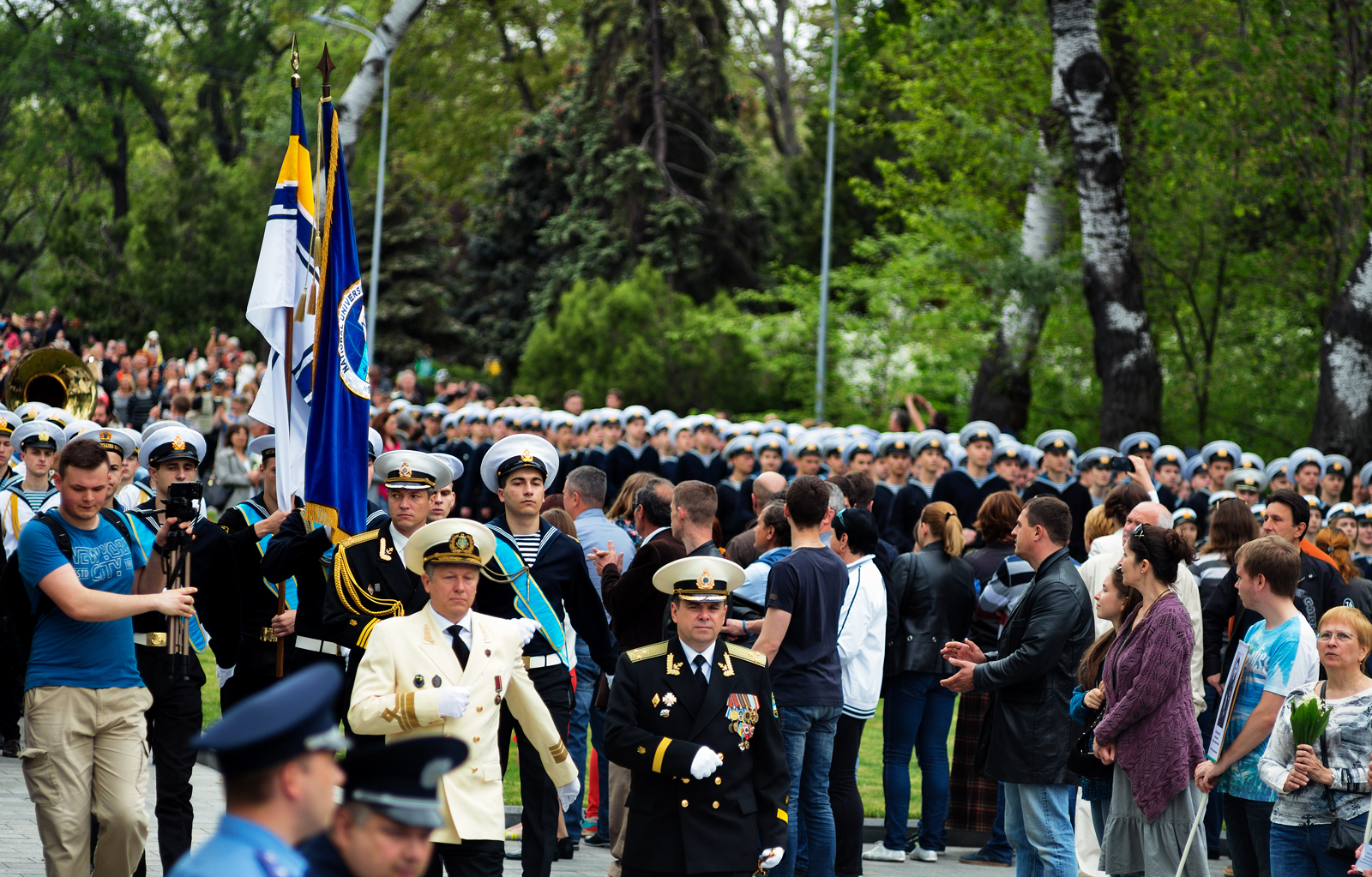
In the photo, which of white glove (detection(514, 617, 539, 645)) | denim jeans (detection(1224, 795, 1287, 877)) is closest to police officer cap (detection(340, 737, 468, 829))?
white glove (detection(514, 617, 539, 645))

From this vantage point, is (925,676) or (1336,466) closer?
(925,676)

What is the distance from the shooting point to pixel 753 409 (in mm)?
32406

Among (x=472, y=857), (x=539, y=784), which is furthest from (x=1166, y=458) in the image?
(x=472, y=857)

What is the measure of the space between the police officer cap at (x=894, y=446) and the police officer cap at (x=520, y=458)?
8.50 m

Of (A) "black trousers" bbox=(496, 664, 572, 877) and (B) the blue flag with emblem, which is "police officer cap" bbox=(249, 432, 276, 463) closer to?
(B) the blue flag with emblem

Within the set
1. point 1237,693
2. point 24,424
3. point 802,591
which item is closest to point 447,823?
point 802,591

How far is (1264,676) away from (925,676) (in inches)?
100

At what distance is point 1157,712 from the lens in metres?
6.74

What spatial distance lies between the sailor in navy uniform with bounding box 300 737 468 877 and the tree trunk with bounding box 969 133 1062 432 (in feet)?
64.4

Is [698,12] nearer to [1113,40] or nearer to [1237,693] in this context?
[1113,40]

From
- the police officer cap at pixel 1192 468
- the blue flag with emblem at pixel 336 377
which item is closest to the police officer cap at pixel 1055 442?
the police officer cap at pixel 1192 468

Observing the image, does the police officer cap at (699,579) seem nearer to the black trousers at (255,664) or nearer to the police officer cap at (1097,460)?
the black trousers at (255,664)

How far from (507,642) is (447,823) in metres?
0.71

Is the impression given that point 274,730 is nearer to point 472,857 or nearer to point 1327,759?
point 472,857
